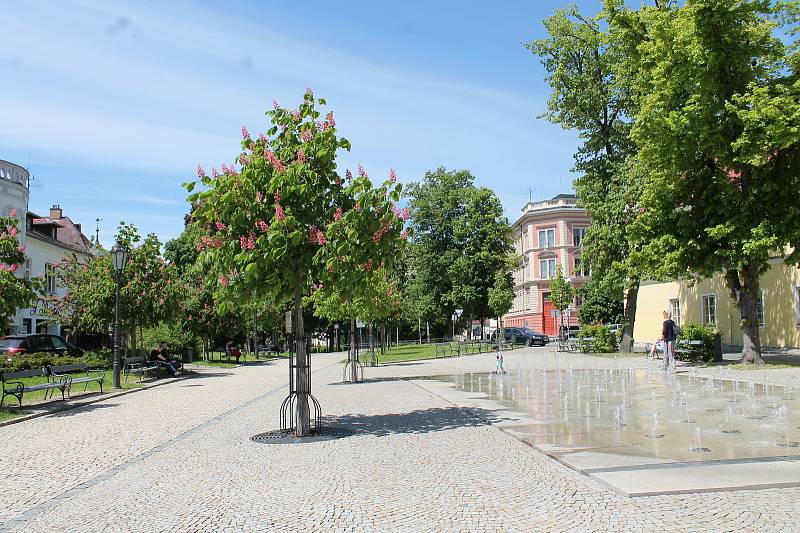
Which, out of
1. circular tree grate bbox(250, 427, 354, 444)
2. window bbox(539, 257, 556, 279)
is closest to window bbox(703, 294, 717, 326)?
circular tree grate bbox(250, 427, 354, 444)

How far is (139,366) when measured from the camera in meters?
25.8

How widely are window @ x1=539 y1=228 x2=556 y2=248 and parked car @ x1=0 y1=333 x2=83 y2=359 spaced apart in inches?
2476

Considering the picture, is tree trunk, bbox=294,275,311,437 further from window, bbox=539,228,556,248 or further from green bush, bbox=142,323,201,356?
window, bbox=539,228,556,248

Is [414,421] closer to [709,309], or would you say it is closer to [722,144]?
[722,144]

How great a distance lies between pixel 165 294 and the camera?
27297mm

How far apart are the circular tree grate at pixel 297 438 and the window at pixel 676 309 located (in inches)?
1255

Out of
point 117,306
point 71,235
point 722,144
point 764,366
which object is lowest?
point 764,366

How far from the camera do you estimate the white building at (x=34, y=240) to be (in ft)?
135

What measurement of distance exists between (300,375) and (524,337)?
4713 cm

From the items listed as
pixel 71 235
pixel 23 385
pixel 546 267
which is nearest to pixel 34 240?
pixel 71 235

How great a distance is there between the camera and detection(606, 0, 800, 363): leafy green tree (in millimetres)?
20688

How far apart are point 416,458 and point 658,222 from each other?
17.9m

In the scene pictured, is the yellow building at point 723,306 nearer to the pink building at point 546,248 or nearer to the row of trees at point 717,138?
the row of trees at point 717,138

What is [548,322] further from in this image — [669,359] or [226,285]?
[226,285]
